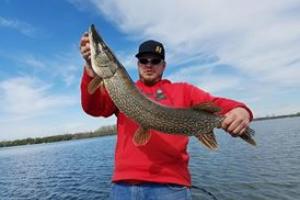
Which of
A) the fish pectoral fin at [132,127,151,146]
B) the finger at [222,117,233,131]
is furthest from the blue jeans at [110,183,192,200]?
the finger at [222,117,233,131]

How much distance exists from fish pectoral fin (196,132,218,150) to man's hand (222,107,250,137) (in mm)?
232

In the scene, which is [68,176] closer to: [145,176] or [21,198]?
[21,198]

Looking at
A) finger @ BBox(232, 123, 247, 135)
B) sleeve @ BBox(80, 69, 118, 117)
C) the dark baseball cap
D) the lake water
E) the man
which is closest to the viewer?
finger @ BBox(232, 123, 247, 135)

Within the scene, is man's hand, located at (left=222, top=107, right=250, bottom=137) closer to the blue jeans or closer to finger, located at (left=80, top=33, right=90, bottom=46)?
the blue jeans

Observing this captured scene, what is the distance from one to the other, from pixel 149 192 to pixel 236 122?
1.29 metres

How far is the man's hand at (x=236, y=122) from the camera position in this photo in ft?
12.3

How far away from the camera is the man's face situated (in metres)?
4.76

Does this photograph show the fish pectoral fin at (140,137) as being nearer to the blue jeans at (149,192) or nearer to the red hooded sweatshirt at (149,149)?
the red hooded sweatshirt at (149,149)

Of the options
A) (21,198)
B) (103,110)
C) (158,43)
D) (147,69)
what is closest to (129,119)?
(103,110)

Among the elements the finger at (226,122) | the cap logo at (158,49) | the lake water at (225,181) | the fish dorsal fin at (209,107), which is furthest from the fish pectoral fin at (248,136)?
the lake water at (225,181)

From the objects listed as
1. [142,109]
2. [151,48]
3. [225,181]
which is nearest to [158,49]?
[151,48]

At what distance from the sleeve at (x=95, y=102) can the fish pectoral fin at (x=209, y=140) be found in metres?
1.25

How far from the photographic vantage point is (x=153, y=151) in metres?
4.22

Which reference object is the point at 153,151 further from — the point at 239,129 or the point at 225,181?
the point at 225,181
